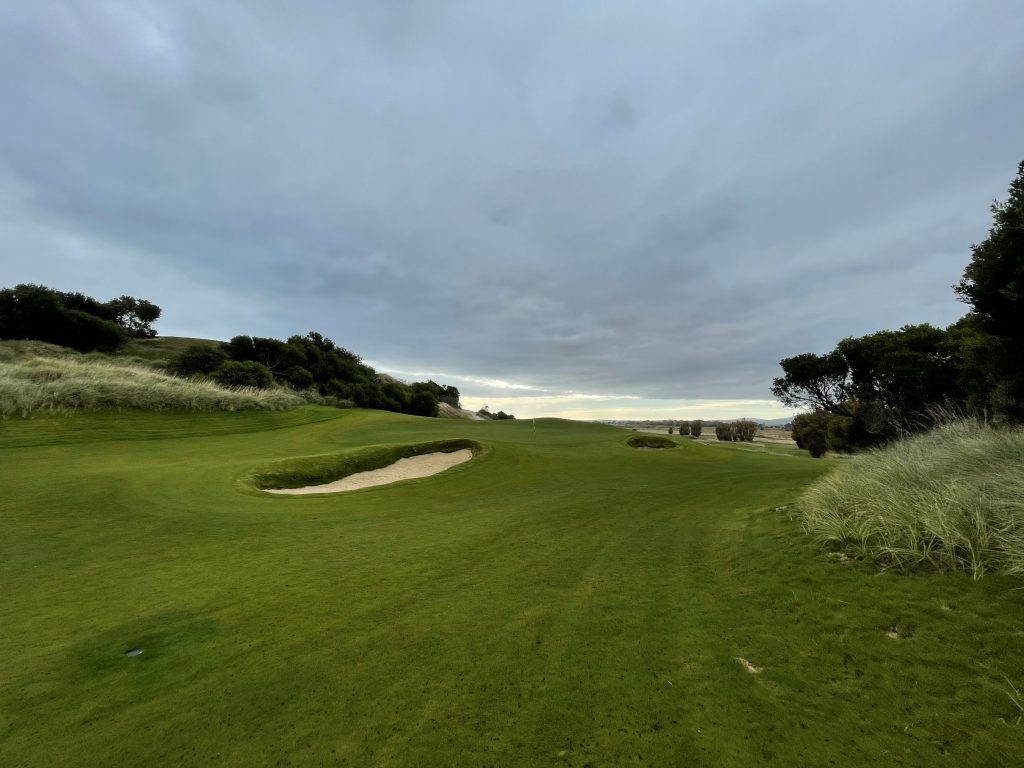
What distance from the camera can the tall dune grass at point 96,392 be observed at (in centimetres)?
1560

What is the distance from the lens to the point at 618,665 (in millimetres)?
3613

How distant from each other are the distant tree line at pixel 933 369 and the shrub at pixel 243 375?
36449 mm

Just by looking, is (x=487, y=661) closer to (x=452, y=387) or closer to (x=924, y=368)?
(x=924, y=368)

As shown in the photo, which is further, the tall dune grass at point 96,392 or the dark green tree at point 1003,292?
the tall dune grass at point 96,392

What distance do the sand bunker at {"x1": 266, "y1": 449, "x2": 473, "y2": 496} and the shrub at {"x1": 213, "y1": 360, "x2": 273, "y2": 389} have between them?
70.1ft

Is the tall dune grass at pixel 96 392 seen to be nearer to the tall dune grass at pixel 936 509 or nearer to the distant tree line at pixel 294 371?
the distant tree line at pixel 294 371

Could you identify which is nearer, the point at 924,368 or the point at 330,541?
the point at 330,541

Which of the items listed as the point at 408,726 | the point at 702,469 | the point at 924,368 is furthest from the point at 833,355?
the point at 408,726

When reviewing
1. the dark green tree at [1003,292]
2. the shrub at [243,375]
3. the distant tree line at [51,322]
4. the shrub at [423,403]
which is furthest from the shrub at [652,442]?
the distant tree line at [51,322]

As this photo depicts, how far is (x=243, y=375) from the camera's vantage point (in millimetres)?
31594

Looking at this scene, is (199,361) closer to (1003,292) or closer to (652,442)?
(652,442)

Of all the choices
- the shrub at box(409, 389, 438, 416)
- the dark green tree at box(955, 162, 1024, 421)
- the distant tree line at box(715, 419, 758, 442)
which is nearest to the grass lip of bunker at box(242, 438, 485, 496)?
the dark green tree at box(955, 162, 1024, 421)

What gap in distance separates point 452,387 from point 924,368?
7171 cm

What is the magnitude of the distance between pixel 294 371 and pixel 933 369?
153ft
